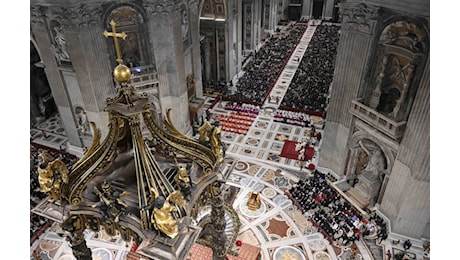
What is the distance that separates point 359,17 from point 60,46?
46.4 feet

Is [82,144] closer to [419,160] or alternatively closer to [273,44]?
[419,160]

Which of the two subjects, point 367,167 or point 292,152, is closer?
point 367,167

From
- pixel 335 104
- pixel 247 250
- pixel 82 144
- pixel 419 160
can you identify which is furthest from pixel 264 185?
pixel 82 144

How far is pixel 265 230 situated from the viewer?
15.0 meters

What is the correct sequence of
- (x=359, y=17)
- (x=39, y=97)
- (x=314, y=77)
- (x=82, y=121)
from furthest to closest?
(x=314, y=77) → (x=39, y=97) → (x=82, y=121) → (x=359, y=17)

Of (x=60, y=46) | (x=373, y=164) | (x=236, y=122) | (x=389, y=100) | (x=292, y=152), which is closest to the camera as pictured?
(x=389, y=100)

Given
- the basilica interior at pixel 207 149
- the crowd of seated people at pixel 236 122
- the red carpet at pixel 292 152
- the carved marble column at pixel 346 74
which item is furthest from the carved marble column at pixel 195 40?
the carved marble column at pixel 346 74

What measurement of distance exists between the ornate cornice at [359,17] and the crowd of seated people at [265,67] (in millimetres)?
12084

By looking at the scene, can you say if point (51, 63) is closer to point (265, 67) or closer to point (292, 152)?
point (292, 152)

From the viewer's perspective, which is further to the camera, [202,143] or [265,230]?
[265,230]

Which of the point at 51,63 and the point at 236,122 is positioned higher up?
the point at 51,63

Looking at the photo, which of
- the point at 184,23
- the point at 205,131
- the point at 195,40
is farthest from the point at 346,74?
the point at 195,40

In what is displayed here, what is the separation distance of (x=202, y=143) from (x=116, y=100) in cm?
258

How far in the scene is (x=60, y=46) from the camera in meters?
16.5
